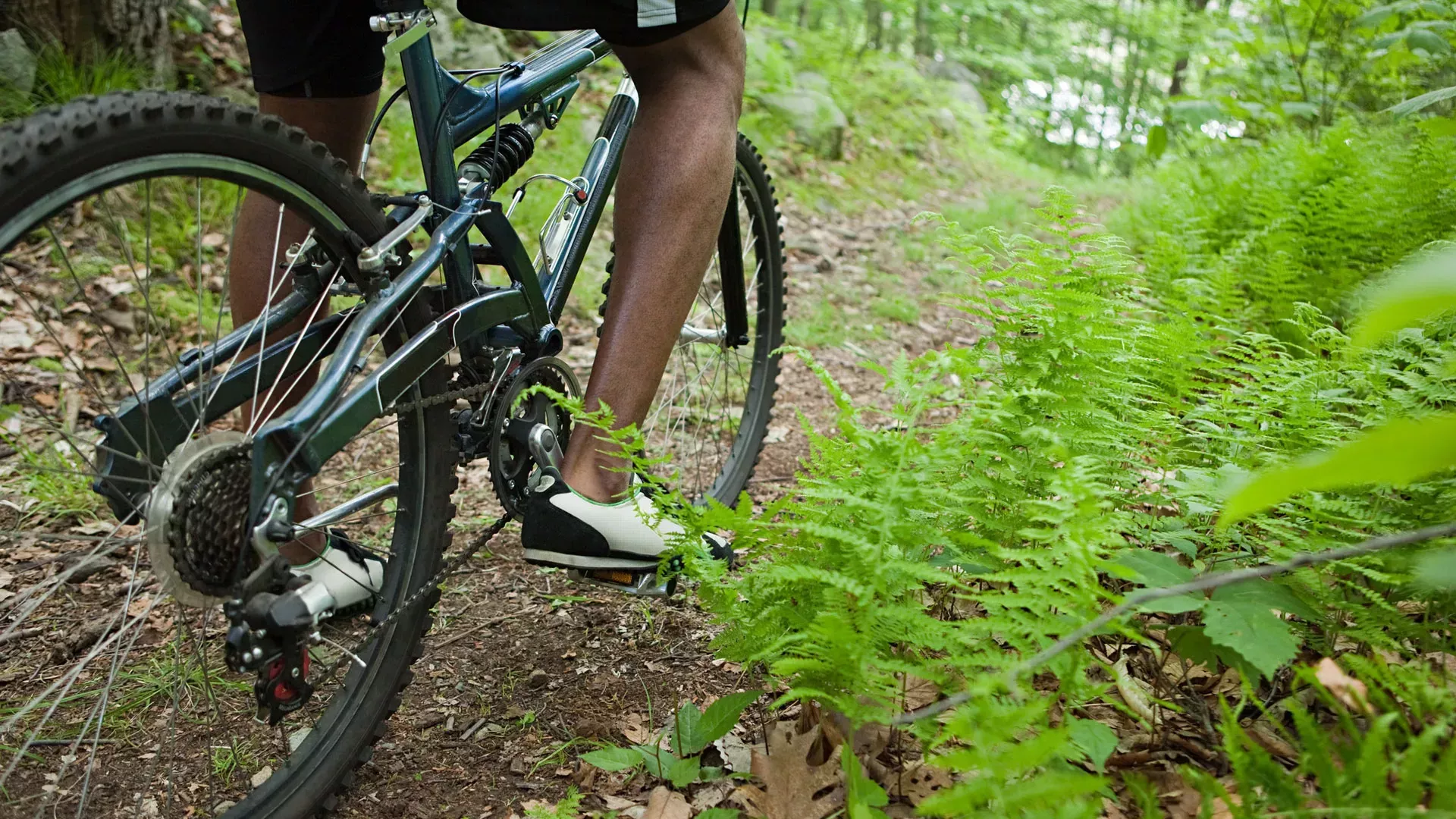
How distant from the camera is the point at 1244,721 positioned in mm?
1524

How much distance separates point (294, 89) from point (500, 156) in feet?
1.40

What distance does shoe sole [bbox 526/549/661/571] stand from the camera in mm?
1763

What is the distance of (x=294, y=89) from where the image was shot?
1873 millimetres

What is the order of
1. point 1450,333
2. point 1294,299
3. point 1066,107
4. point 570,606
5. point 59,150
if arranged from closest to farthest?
point 59,150 → point 1450,333 → point 570,606 → point 1294,299 → point 1066,107

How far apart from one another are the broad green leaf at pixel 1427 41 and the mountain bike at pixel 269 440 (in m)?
2.42

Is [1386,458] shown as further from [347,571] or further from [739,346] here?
[739,346]

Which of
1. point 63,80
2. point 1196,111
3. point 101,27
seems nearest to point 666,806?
point 63,80

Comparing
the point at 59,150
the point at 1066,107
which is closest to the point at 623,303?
the point at 59,150

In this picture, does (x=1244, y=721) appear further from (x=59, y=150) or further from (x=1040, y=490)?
(x=59, y=150)

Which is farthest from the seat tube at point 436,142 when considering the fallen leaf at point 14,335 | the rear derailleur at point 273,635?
the fallen leaf at point 14,335

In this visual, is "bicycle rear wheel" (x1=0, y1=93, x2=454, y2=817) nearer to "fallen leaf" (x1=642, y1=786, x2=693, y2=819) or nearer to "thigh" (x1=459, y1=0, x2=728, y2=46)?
"thigh" (x1=459, y1=0, x2=728, y2=46)

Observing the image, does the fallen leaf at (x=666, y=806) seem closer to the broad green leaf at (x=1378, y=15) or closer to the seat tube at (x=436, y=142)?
the seat tube at (x=436, y=142)

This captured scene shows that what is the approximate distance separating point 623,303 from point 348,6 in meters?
0.76

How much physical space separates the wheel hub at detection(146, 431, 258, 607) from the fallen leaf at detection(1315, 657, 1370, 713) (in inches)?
54.5
